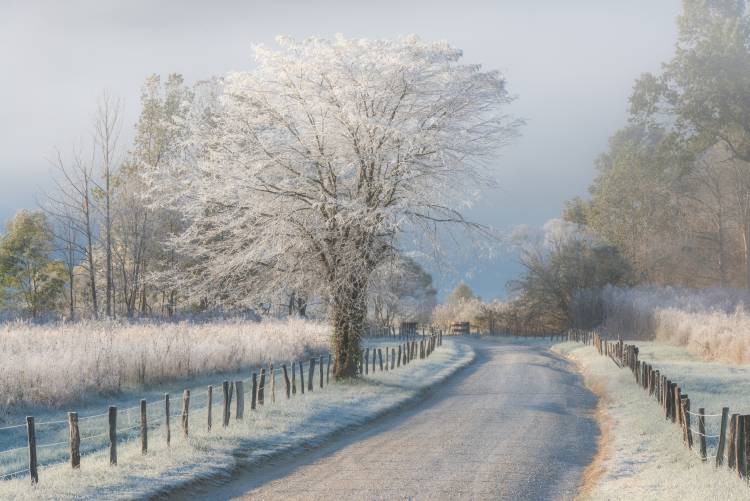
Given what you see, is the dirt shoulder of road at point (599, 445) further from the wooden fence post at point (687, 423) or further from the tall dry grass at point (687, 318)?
the tall dry grass at point (687, 318)

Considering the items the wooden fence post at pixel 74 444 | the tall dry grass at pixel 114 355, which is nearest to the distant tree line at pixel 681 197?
the tall dry grass at pixel 114 355

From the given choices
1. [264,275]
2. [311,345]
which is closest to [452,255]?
[264,275]

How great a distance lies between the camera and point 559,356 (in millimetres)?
41969

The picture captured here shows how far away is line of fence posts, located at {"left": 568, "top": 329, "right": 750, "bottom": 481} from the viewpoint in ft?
35.9

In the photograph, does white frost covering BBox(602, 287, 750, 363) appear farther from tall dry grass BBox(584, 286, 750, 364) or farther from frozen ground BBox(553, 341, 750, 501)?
frozen ground BBox(553, 341, 750, 501)

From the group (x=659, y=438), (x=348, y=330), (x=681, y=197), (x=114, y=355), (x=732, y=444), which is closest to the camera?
(x=732, y=444)

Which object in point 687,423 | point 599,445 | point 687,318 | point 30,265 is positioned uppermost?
point 30,265

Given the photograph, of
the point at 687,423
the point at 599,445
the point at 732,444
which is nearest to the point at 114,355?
the point at 599,445

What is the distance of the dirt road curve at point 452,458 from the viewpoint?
36.9ft

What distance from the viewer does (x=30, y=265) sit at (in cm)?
5703

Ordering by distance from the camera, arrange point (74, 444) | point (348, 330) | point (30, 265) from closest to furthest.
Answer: point (74, 444)
point (348, 330)
point (30, 265)

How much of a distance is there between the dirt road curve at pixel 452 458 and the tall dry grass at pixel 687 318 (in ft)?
38.3

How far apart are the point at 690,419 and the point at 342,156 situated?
497 inches

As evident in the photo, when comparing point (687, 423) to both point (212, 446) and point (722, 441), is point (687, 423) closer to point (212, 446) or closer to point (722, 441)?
point (722, 441)
